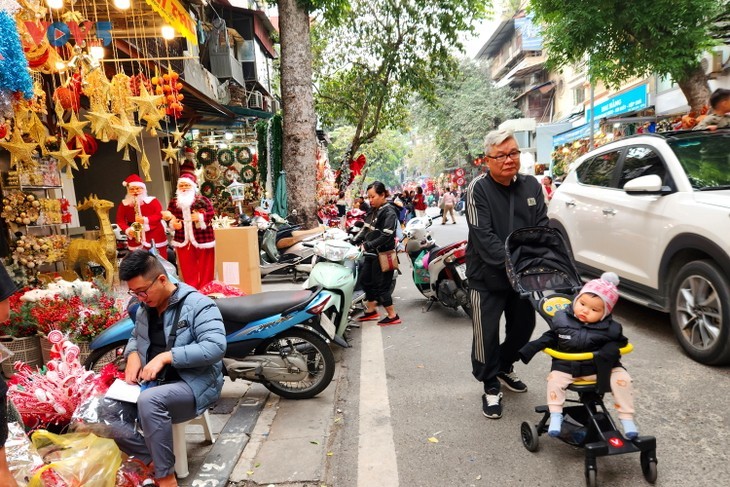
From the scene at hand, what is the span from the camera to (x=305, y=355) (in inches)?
152

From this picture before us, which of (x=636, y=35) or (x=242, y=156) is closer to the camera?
(x=636, y=35)

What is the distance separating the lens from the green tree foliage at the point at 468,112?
33.2m

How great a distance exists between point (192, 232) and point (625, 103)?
15761mm

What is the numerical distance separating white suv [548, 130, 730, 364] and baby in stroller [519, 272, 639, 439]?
172 cm

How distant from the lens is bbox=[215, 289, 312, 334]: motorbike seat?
3760 millimetres

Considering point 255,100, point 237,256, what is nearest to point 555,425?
point 237,256

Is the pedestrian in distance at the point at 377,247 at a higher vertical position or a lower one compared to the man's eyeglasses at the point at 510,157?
lower

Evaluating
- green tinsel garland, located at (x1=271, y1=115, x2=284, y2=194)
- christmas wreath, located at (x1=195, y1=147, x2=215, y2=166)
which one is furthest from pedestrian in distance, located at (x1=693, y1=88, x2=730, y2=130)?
christmas wreath, located at (x1=195, y1=147, x2=215, y2=166)

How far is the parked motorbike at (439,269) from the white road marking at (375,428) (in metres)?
1.28

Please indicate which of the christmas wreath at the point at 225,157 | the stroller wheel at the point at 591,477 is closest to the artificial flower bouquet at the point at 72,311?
the stroller wheel at the point at 591,477

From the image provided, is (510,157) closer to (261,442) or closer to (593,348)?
(593,348)

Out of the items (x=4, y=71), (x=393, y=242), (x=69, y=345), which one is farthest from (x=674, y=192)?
(x=4, y=71)

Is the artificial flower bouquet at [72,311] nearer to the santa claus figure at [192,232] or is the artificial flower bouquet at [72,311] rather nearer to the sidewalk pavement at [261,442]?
the sidewalk pavement at [261,442]

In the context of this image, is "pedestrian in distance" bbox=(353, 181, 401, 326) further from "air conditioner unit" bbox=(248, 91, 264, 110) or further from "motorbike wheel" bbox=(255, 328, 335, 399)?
"air conditioner unit" bbox=(248, 91, 264, 110)
